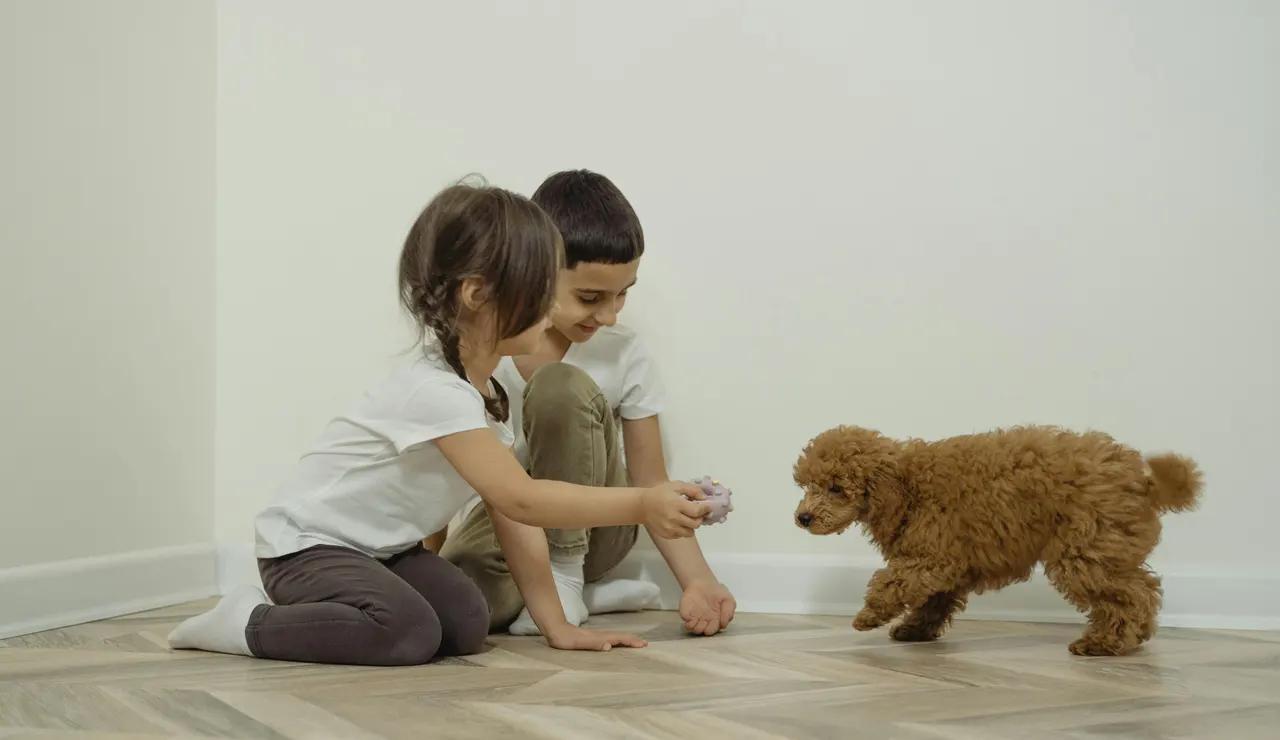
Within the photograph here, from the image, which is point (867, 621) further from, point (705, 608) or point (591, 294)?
point (591, 294)

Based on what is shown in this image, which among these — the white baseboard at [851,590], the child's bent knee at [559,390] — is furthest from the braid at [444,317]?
the white baseboard at [851,590]

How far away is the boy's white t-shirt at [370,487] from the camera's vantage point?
4.06 feet

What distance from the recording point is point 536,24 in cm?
176

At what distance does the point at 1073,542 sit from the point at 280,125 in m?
1.33

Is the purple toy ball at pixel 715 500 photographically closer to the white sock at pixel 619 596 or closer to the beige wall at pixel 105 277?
the white sock at pixel 619 596

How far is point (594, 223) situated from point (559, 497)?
44cm

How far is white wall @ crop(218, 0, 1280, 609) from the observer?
147 centimetres

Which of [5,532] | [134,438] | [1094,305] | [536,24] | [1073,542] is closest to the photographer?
[1073,542]

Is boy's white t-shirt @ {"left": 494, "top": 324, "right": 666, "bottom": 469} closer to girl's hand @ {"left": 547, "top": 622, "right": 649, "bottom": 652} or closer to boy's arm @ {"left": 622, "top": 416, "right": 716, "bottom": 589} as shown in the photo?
boy's arm @ {"left": 622, "top": 416, "right": 716, "bottom": 589}

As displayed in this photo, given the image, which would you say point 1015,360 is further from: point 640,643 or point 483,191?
point 483,191

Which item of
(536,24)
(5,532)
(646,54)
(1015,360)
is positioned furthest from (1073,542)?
(5,532)

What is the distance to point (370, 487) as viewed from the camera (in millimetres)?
1249

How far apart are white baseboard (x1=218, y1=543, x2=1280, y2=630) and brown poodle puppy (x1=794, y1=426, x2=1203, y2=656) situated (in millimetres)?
228

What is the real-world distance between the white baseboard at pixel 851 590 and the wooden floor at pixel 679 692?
83 millimetres
